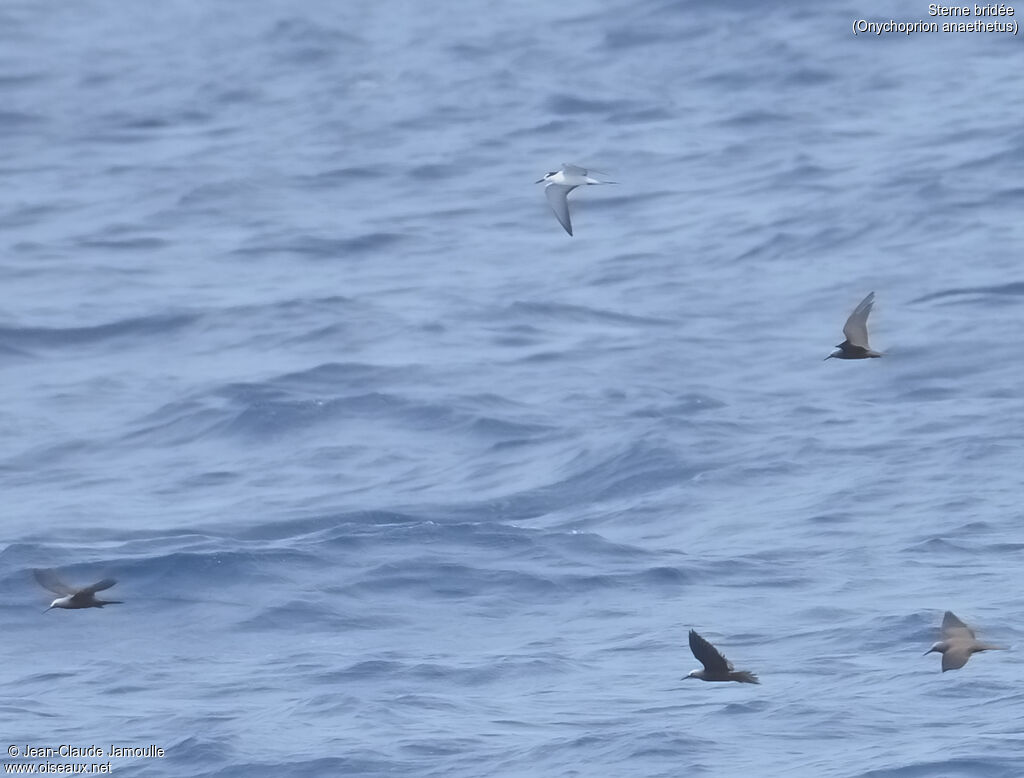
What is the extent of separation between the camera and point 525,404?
2609 cm

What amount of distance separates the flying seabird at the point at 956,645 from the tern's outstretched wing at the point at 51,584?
635 centimetres

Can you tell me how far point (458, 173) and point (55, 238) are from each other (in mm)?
6683

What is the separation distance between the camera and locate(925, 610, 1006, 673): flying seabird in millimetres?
14525

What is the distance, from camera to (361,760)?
17047mm

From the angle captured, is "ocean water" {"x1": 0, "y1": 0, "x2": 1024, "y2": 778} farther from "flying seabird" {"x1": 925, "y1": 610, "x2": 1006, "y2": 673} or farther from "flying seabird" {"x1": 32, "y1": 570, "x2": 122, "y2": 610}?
"flying seabird" {"x1": 32, "y1": 570, "x2": 122, "y2": 610}

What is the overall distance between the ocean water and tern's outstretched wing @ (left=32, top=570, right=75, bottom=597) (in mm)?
1410

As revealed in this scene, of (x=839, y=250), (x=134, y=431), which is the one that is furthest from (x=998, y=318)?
(x=134, y=431)

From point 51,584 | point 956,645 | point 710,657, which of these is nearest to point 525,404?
point 51,584
